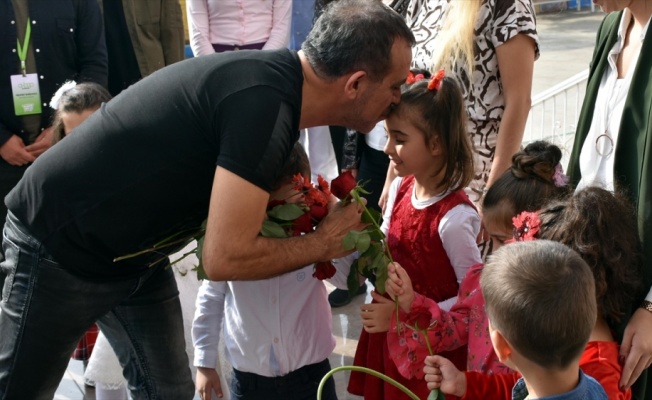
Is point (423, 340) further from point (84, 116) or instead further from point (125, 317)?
point (84, 116)

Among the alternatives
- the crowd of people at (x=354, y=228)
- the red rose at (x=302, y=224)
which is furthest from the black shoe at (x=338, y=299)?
the red rose at (x=302, y=224)

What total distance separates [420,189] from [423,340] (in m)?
0.62

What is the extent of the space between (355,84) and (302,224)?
1.51 ft

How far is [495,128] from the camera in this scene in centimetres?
370

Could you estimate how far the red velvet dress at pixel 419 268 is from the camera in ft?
9.82

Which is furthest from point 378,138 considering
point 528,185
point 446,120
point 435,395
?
point 435,395

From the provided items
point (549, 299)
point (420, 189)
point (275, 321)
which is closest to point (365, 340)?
point (275, 321)

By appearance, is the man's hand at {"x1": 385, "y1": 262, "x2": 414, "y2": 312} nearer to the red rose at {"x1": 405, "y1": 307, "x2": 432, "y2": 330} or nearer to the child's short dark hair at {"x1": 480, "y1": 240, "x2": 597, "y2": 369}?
the red rose at {"x1": 405, "y1": 307, "x2": 432, "y2": 330}

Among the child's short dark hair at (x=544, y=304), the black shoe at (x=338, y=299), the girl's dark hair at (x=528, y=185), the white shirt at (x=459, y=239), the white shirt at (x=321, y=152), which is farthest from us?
the white shirt at (x=321, y=152)

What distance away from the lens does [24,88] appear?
15.1 feet

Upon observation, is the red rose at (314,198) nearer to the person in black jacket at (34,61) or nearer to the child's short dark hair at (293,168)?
the child's short dark hair at (293,168)

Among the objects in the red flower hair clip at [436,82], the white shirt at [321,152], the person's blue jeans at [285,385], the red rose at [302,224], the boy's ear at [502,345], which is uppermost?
the red flower hair clip at [436,82]

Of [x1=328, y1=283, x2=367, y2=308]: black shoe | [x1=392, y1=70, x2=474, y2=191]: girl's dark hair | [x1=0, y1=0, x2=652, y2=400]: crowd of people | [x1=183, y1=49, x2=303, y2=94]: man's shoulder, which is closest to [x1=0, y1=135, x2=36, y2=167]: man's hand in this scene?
[x1=0, y1=0, x2=652, y2=400]: crowd of people

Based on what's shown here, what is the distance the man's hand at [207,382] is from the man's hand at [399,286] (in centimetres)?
85
